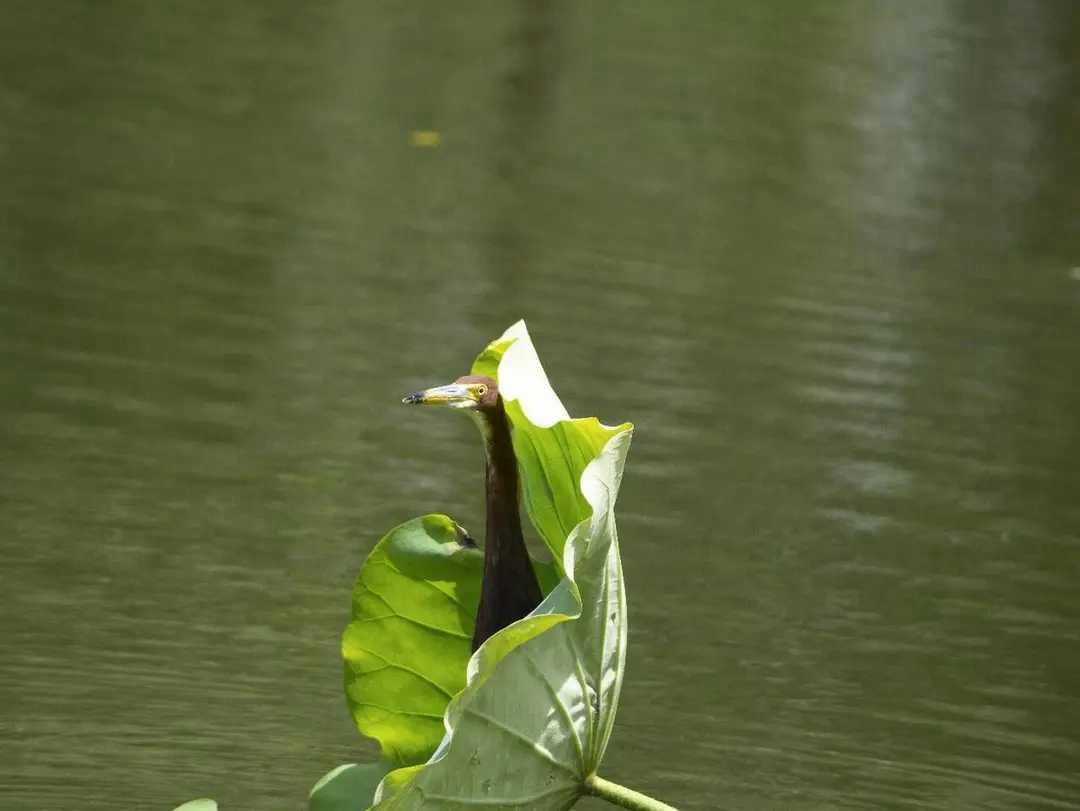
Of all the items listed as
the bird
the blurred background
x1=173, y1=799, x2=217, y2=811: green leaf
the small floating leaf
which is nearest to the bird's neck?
the bird

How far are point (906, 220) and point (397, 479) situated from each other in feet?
20.2

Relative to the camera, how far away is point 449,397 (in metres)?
3.80

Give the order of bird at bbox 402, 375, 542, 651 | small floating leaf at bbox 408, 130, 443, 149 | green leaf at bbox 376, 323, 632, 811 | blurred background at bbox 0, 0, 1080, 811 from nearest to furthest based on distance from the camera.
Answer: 1. green leaf at bbox 376, 323, 632, 811
2. bird at bbox 402, 375, 542, 651
3. blurred background at bbox 0, 0, 1080, 811
4. small floating leaf at bbox 408, 130, 443, 149

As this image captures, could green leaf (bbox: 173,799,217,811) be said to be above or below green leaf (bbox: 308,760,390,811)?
above

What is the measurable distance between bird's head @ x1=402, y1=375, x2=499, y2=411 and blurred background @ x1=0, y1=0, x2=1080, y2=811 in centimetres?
136

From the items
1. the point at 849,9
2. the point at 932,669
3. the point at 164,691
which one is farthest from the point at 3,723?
the point at 849,9

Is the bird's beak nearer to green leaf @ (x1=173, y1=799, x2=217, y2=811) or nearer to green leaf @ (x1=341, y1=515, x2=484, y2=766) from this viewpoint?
green leaf @ (x1=341, y1=515, x2=484, y2=766)

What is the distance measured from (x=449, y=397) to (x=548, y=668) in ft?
1.51

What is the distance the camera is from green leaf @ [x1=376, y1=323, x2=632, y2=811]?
141 inches

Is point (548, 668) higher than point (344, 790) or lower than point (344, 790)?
higher

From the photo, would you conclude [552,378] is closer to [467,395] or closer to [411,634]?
[411,634]

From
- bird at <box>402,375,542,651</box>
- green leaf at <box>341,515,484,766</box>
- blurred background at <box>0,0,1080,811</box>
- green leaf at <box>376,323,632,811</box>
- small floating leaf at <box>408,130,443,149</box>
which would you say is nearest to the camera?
green leaf at <box>376,323,632,811</box>

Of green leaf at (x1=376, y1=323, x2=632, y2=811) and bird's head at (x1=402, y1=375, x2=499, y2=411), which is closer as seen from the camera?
green leaf at (x1=376, y1=323, x2=632, y2=811)

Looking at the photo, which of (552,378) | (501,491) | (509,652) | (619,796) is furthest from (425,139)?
(509,652)
